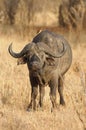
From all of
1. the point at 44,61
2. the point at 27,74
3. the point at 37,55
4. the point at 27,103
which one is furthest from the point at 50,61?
the point at 27,74

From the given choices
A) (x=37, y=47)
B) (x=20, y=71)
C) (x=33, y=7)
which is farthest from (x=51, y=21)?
(x=37, y=47)

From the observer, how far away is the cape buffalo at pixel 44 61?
11.7 metres

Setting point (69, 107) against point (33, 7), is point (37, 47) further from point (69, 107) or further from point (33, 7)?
point (33, 7)

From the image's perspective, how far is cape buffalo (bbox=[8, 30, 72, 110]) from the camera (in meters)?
11.7

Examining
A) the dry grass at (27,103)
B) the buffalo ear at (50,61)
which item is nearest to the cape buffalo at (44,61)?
the buffalo ear at (50,61)

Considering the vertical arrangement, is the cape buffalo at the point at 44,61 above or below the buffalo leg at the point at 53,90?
above

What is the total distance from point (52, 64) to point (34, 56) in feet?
1.95

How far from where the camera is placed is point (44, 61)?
11938mm

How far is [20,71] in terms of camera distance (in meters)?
16.0

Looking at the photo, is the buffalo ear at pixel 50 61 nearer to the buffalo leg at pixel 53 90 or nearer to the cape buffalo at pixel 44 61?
the cape buffalo at pixel 44 61

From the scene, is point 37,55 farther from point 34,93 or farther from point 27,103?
point 27,103

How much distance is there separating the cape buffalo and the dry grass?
30cm

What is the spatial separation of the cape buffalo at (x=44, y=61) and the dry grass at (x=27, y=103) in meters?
0.30

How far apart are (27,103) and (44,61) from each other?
3.96ft
